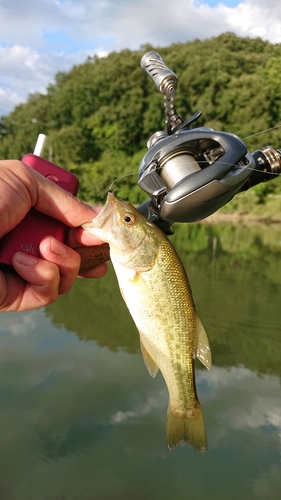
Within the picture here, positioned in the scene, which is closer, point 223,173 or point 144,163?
point 223,173

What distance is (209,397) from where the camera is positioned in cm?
493

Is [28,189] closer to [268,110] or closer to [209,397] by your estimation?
[209,397]

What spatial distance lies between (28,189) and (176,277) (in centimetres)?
72

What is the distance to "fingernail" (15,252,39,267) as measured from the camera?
1.80m

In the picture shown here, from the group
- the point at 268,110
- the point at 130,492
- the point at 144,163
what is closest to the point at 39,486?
the point at 130,492

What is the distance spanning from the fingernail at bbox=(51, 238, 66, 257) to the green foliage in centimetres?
2591

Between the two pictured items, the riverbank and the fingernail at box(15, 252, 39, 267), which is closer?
the fingernail at box(15, 252, 39, 267)

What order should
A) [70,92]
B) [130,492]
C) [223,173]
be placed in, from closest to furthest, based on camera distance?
[223,173], [130,492], [70,92]

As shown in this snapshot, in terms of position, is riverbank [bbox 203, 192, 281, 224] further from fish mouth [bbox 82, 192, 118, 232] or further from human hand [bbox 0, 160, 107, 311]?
fish mouth [bbox 82, 192, 118, 232]

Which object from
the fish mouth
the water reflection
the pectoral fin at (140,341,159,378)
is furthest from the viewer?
the water reflection

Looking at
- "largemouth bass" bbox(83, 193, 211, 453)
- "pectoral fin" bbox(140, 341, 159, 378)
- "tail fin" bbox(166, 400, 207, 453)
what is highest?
"largemouth bass" bbox(83, 193, 211, 453)

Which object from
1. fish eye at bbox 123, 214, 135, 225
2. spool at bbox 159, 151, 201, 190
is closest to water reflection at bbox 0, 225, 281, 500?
fish eye at bbox 123, 214, 135, 225

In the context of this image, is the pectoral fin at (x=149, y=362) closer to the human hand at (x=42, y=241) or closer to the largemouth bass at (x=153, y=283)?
the largemouth bass at (x=153, y=283)

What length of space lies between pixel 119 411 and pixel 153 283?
126 inches
